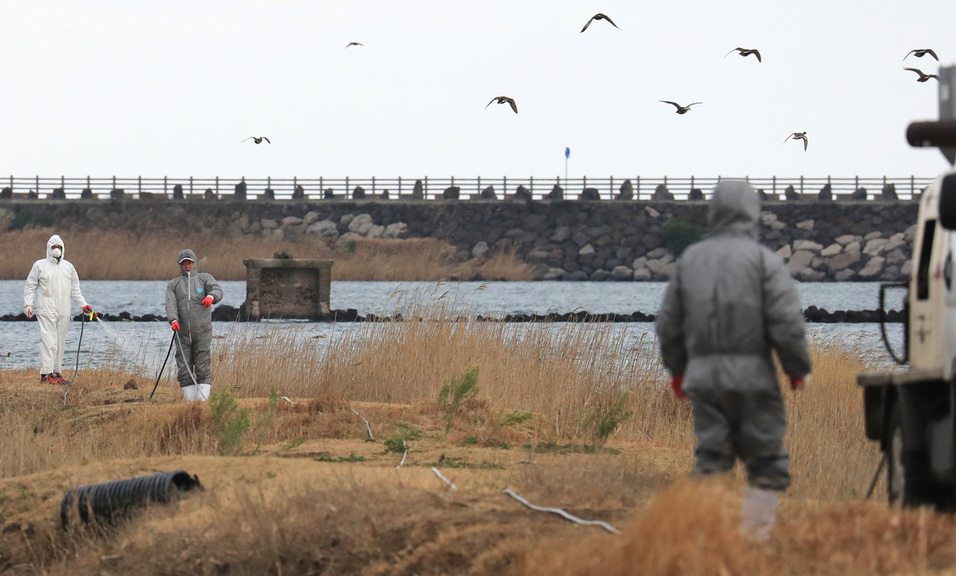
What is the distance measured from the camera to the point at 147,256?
6138cm

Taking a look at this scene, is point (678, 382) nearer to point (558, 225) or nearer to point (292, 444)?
point (292, 444)

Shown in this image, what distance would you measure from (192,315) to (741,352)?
8.87 metres

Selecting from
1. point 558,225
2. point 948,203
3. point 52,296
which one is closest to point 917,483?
point 948,203

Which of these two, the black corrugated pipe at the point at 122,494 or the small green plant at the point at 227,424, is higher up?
the small green plant at the point at 227,424

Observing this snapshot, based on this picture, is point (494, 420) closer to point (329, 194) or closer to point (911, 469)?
point (911, 469)

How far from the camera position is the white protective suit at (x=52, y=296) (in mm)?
15953

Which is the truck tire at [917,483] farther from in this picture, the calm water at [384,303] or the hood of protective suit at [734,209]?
the calm water at [384,303]

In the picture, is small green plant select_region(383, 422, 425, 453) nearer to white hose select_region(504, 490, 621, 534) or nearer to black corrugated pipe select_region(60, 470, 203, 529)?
black corrugated pipe select_region(60, 470, 203, 529)

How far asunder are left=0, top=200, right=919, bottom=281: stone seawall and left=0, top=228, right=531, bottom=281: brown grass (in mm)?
1222

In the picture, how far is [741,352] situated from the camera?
602cm

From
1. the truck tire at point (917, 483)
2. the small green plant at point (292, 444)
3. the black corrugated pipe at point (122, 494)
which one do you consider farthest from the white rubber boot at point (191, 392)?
the truck tire at point (917, 483)

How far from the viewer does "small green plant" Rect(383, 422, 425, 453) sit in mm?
10586

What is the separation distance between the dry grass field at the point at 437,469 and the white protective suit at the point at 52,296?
564 millimetres

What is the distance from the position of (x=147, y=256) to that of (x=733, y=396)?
5813cm
